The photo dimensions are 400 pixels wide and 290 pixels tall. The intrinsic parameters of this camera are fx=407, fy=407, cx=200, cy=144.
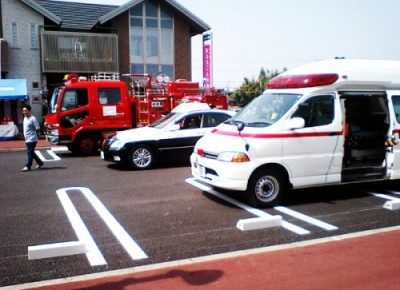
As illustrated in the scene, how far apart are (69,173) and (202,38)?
62.3ft

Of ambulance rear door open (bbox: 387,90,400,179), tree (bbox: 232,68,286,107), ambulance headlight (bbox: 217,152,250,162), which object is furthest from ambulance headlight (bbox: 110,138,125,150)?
tree (bbox: 232,68,286,107)

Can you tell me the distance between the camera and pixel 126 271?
4379 millimetres

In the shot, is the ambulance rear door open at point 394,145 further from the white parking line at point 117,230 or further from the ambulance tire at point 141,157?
the ambulance tire at point 141,157

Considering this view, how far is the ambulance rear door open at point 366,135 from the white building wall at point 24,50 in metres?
20.1

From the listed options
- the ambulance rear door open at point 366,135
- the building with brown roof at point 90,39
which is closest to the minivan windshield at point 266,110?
the ambulance rear door open at point 366,135

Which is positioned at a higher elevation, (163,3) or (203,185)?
(163,3)

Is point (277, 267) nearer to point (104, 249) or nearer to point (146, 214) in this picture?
point (104, 249)

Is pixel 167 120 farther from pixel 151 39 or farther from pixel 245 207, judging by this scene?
pixel 151 39

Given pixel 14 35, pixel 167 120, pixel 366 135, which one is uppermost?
pixel 14 35

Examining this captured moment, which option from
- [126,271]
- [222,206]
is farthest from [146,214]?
[126,271]

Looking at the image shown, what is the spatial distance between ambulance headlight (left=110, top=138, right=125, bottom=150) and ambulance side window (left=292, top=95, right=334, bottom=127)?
17.3 feet

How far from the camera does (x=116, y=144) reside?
10766 millimetres

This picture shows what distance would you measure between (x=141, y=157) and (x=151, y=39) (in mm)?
16917

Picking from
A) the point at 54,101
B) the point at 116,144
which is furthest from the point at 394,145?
the point at 54,101
